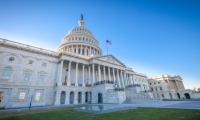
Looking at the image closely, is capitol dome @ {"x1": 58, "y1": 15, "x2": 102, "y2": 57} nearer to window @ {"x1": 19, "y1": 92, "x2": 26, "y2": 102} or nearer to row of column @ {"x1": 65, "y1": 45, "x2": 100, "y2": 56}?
row of column @ {"x1": 65, "y1": 45, "x2": 100, "y2": 56}

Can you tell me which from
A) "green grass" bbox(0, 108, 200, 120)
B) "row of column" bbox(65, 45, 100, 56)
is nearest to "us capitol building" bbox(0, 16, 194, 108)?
"green grass" bbox(0, 108, 200, 120)

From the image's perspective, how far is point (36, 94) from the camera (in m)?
28.8

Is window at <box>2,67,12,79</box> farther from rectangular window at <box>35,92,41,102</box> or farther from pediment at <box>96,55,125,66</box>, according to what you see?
pediment at <box>96,55,125,66</box>

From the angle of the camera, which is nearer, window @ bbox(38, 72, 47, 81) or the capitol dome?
window @ bbox(38, 72, 47, 81)

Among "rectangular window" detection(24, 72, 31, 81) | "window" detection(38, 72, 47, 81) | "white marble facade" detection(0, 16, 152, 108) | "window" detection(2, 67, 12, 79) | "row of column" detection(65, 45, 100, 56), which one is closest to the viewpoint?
"window" detection(2, 67, 12, 79)

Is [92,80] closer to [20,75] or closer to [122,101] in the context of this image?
[122,101]

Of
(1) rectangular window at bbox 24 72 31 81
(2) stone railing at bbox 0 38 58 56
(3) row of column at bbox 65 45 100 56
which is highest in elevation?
(3) row of column at bbox 65 45 100 56

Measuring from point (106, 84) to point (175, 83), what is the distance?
206 ft

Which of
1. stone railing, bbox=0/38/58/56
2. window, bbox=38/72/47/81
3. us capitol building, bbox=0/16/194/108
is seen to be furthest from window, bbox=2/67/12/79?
window, bbox=38/72/47/81

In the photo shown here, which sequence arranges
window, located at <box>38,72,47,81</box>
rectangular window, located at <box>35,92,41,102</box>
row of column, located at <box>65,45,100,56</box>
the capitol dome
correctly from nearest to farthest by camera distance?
rectangular window, located at <box>35,92,41,102</box> → window, located at <box>38,72,47,81</box> → row of column, located at <box>65,45,100,56</box> → the capitol dome

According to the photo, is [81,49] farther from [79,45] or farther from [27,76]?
[27,76]

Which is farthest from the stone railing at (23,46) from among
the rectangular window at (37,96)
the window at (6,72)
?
the rectangular window at (37,96)

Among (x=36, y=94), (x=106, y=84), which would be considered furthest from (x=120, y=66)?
(x=36, y=94)

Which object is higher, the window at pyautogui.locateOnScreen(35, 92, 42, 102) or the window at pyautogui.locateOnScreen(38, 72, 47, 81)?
the window at pyautogui.locateOnScreen(38, 72, 47, 81)
